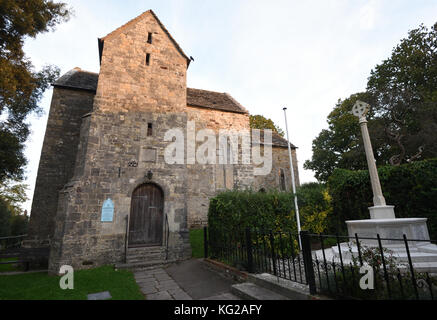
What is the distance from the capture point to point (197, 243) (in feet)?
34.2

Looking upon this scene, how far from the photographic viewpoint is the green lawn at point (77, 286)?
512 cm

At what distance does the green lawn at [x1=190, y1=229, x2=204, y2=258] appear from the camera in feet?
31.1

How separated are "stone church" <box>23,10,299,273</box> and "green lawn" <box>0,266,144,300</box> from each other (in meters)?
0.92

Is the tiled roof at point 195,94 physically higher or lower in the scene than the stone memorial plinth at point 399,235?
higher

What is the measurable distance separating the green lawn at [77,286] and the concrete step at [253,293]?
7.84 ft

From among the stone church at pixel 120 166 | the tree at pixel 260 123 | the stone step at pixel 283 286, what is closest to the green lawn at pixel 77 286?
the stone church at pixel 120 166

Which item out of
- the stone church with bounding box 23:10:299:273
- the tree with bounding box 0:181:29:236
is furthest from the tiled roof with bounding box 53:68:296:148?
the tree with bounding box 0:181:29:236

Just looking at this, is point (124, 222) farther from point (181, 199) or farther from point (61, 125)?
point (61, 125)

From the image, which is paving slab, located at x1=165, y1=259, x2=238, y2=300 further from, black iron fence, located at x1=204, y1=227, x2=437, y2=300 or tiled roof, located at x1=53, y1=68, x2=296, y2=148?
tiled roof, located at x1=53, y1=68, x2=296, y2=148

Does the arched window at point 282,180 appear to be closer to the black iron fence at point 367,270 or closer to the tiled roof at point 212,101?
the tiled roof at point 212,101

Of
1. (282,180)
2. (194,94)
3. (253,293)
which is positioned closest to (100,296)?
(253,293)

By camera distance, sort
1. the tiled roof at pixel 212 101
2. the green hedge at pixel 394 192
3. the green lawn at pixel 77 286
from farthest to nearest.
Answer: the tiled roof at pixel 212 101
the green hedge at pixel 394 192
the green lawn at pixel 77 286

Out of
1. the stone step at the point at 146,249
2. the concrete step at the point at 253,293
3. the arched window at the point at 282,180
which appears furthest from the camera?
the arched window at the point at 282,180

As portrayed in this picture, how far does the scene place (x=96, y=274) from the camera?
23.0ft
